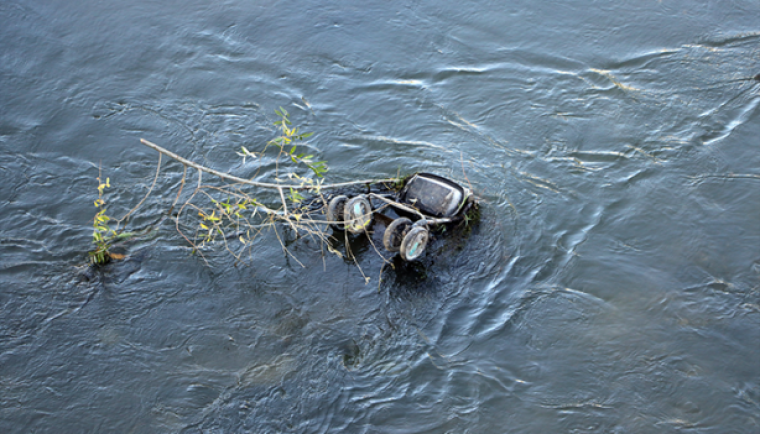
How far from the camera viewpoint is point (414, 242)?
286 inches

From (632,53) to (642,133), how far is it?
7.54 ft

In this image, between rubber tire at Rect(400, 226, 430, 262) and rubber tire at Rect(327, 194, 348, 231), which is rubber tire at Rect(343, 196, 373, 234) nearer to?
rubber tire at Rect(327, 194, 348, 231)

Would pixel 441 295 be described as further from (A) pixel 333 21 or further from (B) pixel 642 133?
(A) pixel 333 21

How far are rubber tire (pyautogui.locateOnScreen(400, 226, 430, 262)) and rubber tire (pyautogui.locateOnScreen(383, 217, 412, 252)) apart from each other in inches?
7.4

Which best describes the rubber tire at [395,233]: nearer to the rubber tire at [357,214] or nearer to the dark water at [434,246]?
the rubber tire at [357,214]

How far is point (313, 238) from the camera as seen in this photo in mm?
8312

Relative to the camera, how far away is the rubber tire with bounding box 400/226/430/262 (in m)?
7.18

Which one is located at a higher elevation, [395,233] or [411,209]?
[411,209]

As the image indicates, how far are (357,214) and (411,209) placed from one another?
0.69 meters

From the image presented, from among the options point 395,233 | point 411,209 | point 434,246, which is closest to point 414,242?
point 395,233

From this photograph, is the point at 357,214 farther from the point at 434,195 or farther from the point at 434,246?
the point at 434,246

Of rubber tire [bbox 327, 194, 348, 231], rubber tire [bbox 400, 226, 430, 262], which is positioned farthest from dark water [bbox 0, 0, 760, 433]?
rubber tire [bbox 327, 194, 348, 231]

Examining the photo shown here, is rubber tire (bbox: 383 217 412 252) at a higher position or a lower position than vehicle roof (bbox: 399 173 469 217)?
lower

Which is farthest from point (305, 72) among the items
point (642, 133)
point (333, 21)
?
point (642, 133)
